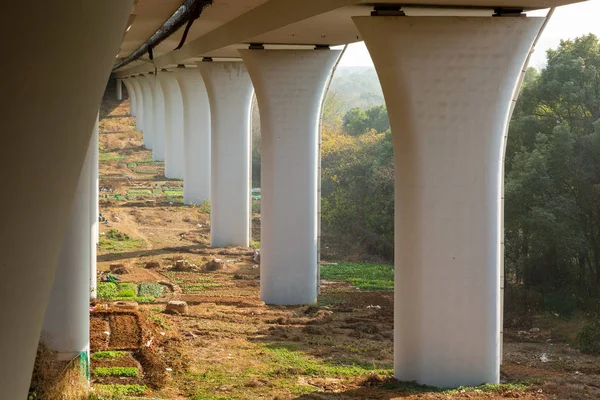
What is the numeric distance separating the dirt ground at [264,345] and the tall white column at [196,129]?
948 centimetres

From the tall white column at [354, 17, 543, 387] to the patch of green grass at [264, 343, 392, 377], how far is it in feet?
4.62

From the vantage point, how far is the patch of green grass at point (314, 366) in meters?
14.2

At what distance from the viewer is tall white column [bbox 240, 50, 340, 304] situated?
19.8 m

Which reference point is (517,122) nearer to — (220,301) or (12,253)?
(220,301)

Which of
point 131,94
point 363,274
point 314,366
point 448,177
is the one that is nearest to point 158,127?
point 131,94

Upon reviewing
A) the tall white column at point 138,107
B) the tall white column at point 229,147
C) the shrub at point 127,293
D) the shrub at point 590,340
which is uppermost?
the tall white column at point 138,107

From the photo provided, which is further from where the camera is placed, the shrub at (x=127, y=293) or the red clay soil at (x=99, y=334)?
the shrub at (x=127, y=293)

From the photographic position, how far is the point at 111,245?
94.0 feet

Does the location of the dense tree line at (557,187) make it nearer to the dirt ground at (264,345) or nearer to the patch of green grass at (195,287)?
the dirt ground at (264,345)

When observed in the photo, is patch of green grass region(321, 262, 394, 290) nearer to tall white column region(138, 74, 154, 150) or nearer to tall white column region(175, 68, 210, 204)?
tall white column region(175, 68, 210, 204)

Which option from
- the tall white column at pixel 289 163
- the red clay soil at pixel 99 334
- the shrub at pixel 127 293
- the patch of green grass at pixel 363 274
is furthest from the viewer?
the patch of green grass at pixel 363 274

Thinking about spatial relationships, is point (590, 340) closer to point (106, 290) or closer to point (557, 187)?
point (557, 187)

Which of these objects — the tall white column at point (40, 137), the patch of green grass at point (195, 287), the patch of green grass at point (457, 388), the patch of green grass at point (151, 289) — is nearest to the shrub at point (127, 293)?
the patch of green grass at point (151, 289)

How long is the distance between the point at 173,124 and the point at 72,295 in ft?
103
